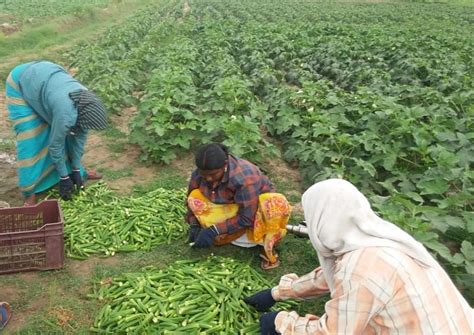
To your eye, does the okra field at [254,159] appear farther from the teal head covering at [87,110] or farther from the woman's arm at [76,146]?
the teal head covering at [87,110]

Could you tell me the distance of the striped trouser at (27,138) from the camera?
5.15 meters

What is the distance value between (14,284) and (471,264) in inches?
152

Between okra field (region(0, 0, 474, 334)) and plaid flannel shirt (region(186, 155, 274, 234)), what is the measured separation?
1.28 feet

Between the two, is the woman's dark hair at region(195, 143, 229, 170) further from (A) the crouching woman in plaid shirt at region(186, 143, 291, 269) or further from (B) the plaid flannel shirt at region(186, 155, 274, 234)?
(B) the plaid flannel shirt at region(186, 155, 274, 234)

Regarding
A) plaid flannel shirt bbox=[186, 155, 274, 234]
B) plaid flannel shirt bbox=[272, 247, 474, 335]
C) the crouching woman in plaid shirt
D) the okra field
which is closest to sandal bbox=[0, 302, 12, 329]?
the okra field

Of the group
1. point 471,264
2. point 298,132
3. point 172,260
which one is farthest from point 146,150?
point 471,264

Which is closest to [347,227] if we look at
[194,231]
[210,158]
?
[210,158]

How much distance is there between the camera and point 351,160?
5879mm

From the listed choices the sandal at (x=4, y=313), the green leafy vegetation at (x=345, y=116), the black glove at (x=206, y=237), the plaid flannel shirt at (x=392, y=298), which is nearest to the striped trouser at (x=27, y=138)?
the green leafy vegetation at (x=345, y=116)

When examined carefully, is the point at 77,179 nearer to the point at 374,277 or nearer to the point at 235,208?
the point at 235,208

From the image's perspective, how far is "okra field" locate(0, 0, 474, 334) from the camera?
3.72m

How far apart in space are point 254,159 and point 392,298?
425 centimetres

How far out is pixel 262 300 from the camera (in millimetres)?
3514

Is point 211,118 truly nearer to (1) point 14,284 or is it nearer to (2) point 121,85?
(2) point 121,85
